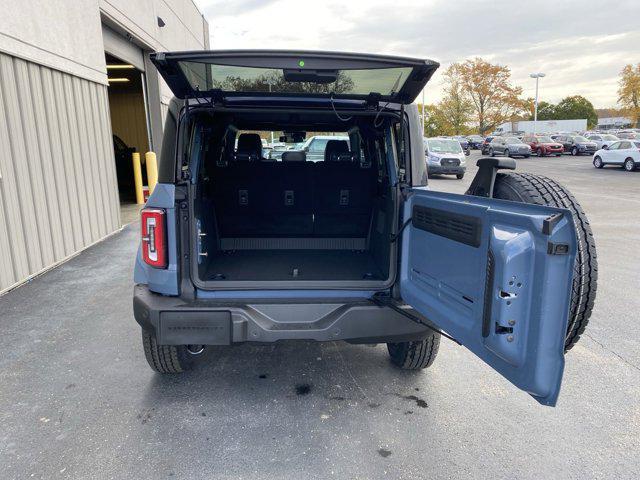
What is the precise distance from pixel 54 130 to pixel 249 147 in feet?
12.0

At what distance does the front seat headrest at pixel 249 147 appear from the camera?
423cm

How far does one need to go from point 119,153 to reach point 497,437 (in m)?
14.4

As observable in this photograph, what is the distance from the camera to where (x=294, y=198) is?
4.14m

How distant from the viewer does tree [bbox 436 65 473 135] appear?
164 feet

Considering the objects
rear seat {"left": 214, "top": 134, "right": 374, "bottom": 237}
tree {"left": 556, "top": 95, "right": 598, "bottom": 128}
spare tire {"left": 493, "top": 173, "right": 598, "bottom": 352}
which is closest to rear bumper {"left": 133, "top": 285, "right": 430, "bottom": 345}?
spare tire {"left": 493, "top": 173, "right": 598, "bottom": 352}

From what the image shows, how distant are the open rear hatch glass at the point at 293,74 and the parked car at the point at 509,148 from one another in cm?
3052

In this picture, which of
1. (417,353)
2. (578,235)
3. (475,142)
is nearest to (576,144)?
(475,142)

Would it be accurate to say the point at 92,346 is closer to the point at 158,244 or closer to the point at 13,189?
the point at 158,244

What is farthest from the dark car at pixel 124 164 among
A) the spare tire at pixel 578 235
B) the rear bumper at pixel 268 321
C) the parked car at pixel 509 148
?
the parked car at pixel 509 148

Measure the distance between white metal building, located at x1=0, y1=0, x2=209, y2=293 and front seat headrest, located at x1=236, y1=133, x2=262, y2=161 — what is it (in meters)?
2.89

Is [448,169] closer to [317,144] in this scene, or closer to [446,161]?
[446,161]

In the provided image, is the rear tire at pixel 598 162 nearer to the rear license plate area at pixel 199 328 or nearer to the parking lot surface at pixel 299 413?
the parking lot surface at pixel 299 413

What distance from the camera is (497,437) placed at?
8.45 feet

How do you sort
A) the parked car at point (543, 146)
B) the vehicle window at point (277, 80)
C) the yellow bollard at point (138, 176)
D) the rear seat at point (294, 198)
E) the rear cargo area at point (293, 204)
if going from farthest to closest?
1. the parked car at point (543, 146)
2. the yellow bollard at point (138, 176)
3. the rear seat at point (294, 198)
4. the rear cargo area at point (293, 204)
5. the vehicle window at point (277, 80)
